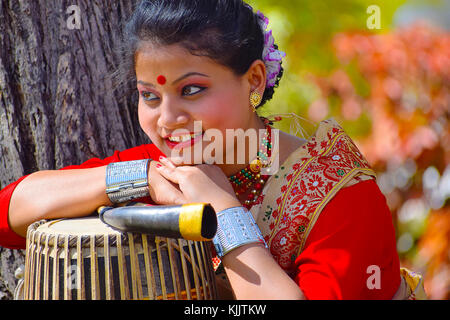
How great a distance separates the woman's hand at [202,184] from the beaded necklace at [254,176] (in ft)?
0.76

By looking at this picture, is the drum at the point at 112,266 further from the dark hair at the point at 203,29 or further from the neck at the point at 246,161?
the dark hair at the point at 203,29

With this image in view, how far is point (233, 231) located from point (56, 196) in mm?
773

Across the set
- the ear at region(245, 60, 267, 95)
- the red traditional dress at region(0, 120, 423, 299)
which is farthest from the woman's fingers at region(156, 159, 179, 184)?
the ear at region(245, 60, 267, 95)

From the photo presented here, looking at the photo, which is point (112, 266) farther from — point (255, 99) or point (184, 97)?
point (255, 99)

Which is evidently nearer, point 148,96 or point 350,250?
point 350,250

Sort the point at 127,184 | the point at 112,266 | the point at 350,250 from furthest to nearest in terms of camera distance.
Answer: the point at 127,184, the point at 350,250, the point at 112,266

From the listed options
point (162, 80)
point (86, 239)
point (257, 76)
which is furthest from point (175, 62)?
point (86, 239)

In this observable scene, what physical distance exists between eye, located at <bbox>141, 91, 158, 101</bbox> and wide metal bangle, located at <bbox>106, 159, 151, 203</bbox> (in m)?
0.27

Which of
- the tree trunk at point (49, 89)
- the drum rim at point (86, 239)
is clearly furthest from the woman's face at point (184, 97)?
the tree trunk at point (49, 89)

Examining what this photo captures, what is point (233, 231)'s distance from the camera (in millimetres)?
1975

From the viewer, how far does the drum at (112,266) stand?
1896 millimetres

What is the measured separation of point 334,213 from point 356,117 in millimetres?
2722

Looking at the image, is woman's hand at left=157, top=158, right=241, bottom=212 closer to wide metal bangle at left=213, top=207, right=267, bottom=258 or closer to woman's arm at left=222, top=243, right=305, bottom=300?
wide metal bangle at left=213, top=207, right=267, bottom=258

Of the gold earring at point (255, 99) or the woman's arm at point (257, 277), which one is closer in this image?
the woman's arm at point (257, 277)
